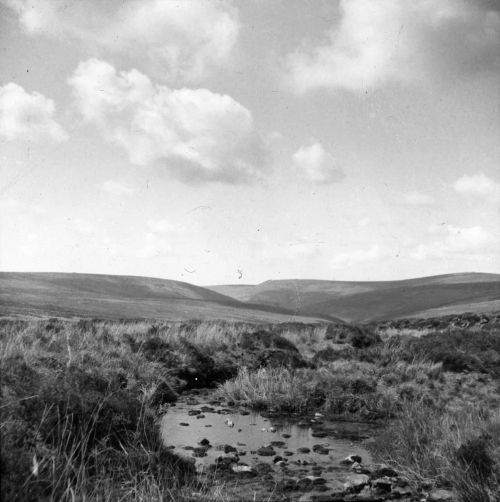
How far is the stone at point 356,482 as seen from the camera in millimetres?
8000

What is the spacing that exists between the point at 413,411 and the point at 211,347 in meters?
11.6

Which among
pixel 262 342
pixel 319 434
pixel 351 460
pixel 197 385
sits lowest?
pixel 197 385

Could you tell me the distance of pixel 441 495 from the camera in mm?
7789

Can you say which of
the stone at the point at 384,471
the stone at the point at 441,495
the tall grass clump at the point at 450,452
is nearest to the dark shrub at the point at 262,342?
the tall grass clump at the point at 450,452

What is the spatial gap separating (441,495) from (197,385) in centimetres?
1081

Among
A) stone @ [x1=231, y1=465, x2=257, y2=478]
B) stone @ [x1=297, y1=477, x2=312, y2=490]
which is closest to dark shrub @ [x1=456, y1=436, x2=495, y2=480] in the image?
stone @ [x1=297, y1=477, x2=312, y2=490]

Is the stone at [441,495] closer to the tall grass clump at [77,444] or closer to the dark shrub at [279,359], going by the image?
the tall grass clump at [77,444]

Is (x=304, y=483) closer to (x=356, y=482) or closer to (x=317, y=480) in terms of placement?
(x=317, y=480)

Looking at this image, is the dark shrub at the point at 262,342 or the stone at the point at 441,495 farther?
A: the dark shrub at the point at 262,342

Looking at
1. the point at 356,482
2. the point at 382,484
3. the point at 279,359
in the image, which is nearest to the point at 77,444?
the point at 356,482

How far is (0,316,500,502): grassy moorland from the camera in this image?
21.6 feet

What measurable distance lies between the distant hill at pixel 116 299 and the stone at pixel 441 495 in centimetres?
5237

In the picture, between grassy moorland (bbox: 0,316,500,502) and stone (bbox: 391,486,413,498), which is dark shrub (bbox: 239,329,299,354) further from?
stone (bbox: 391,486,413,498)

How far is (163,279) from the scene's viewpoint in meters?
191
